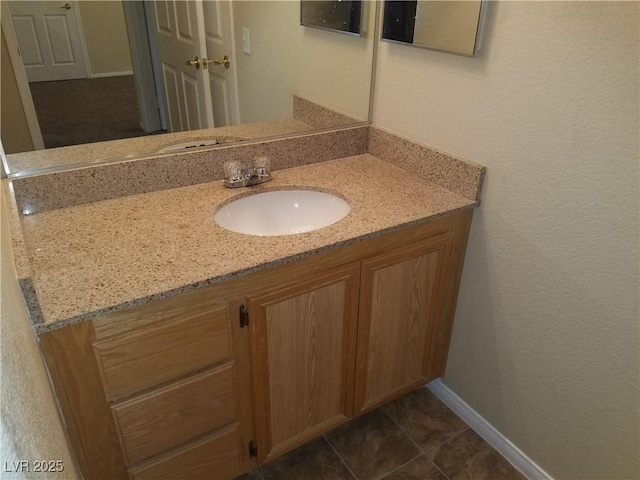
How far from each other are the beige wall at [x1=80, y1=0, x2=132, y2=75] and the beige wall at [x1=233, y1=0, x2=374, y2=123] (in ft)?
1.20

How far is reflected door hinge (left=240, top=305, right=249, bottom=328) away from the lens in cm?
117

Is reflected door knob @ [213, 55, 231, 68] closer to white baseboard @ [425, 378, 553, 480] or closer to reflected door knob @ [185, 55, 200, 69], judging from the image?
reflected door knob @ [185, 55, 200, 69]

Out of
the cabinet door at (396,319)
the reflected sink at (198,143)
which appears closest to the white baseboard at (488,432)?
the cabinet door at (396,319)

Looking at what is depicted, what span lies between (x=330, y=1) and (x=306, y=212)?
2.42 feet

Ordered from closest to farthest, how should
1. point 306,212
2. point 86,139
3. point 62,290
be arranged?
point 62,290
point 86,139
point 306,212

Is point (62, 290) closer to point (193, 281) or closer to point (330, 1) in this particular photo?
point (193, 281)

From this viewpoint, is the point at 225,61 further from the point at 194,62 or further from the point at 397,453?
the point at 397,453

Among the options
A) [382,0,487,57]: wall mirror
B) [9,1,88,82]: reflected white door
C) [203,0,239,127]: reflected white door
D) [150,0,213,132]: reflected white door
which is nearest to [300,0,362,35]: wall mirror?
[382,0,487,57]: wall mirror

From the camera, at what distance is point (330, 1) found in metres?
1.64

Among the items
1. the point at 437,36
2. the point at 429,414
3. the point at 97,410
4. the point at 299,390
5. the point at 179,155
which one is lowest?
the point at 429,414

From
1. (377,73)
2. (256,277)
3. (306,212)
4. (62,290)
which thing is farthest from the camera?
(377,73)

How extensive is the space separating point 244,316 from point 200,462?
0.45m

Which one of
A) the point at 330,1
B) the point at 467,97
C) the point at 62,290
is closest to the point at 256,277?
the point at 62,290

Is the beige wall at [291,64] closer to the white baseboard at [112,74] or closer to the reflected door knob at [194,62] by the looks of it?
the reflected door knob at [194,62]
